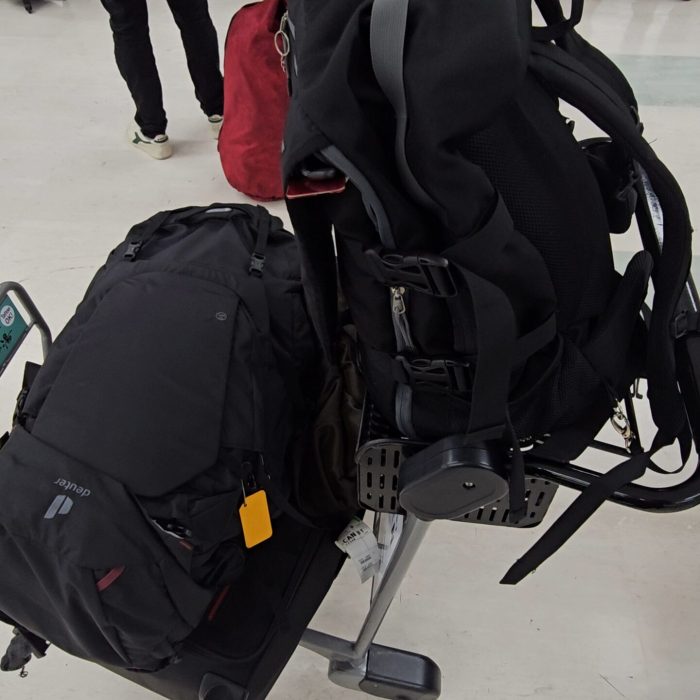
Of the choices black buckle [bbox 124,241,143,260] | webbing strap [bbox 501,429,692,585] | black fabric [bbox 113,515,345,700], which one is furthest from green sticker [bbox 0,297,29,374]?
webbing strap [bbox 501,429,692,585]

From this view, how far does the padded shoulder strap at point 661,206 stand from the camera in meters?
0.49

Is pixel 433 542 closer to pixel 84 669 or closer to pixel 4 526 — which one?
pixel 84 669

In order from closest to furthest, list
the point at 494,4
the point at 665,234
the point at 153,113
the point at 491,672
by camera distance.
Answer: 1. the point at 494,4
2. the point at 665,234
3. the point at 491,672
4. the point at 153,113

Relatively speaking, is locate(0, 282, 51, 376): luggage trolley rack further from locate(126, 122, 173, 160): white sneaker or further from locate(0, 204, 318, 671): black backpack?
locate(126, 122, 173, 160): white sneaker

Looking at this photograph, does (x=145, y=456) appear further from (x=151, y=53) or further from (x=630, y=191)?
(x=151, y=53)

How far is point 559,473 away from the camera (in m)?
0.57

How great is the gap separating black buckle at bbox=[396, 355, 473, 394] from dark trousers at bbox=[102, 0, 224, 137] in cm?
161

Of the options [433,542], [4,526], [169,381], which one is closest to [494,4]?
[169,381]

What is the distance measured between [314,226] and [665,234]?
11.5 inches

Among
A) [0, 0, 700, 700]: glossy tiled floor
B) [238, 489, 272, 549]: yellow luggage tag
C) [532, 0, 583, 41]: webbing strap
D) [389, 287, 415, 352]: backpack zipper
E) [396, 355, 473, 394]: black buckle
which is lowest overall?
[0, 0, 700, 700]: glossy tiled floor

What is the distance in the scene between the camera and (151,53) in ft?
6.05

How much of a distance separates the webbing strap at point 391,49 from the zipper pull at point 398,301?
122 millimetres

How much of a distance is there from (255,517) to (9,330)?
387 millimetres

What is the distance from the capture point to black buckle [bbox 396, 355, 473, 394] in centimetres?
55
